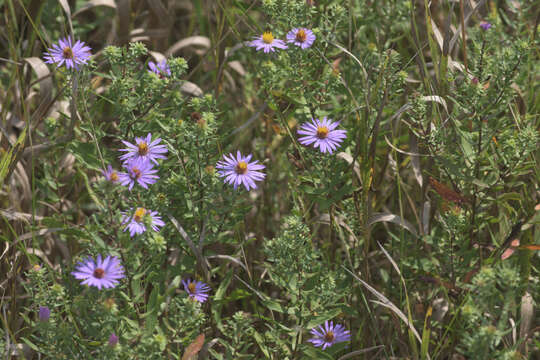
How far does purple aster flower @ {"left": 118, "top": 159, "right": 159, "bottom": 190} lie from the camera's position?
6.22 feet

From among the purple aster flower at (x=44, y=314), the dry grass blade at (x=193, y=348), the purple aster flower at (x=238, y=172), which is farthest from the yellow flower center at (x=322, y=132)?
the purple aster flower at (x=44, y=314)

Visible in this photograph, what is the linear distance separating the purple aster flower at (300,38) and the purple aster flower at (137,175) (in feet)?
2.51

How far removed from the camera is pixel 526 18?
3.05 m

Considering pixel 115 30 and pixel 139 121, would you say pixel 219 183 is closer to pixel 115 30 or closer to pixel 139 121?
pixel 139 121

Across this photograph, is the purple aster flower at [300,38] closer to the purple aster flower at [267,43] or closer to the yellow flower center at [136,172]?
the purple aster flower at [267,43]

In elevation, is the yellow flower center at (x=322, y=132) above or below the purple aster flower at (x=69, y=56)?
below

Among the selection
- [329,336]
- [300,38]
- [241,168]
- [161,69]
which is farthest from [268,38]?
[329,336]

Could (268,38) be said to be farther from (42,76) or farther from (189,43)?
(42,76)

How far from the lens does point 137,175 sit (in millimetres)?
1916

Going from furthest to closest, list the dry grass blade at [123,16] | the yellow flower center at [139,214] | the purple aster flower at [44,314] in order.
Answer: the dry grass blade at [123,16]
the yellow flower center at [139,214]
the purple aster flower at [44,314]

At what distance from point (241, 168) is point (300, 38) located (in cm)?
57

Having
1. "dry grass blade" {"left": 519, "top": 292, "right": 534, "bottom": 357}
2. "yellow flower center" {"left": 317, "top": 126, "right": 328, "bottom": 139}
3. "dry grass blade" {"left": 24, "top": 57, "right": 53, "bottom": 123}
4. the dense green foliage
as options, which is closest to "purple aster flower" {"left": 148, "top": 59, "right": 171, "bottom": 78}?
the dense green foliage

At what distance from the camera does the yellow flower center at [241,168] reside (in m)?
2.12

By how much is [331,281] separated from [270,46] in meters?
0.95
